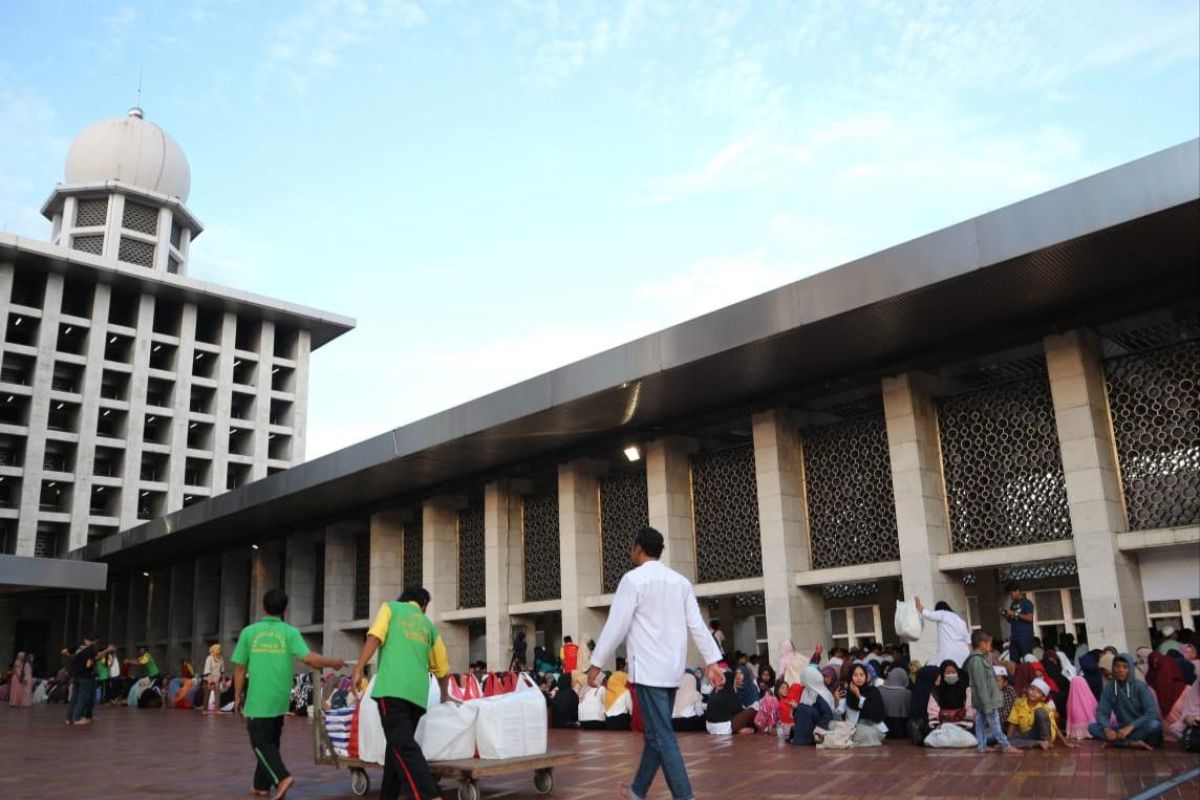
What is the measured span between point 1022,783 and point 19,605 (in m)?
49.4

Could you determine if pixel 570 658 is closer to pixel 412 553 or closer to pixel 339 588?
pixel 412 553

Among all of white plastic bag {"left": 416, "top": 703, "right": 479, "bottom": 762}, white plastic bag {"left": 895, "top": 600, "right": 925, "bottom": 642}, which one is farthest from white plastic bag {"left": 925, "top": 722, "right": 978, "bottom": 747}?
white plastic bag {"left": 416, "top": 703, "right": 479, "bottom": 762}

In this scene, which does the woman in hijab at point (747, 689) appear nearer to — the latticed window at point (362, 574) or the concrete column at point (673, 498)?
the concrete column at point (673, 498)

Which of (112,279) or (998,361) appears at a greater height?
(112,279)

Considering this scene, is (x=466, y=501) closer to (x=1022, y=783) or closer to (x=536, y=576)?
(x=536, y=576)

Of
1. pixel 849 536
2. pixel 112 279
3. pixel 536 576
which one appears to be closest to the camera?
pixel 849 536

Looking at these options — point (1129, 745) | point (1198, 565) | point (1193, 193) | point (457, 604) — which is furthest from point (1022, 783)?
point (457, 604)

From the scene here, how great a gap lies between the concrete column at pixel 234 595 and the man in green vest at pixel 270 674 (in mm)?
25461

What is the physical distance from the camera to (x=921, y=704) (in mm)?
10805

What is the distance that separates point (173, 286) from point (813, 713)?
48.9m

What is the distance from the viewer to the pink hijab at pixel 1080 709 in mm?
10695

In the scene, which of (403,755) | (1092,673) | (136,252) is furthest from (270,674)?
(136,252)

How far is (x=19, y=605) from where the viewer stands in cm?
4634

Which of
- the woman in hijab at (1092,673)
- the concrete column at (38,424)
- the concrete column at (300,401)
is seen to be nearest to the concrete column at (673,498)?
the woman in hijab at (1092,673)
